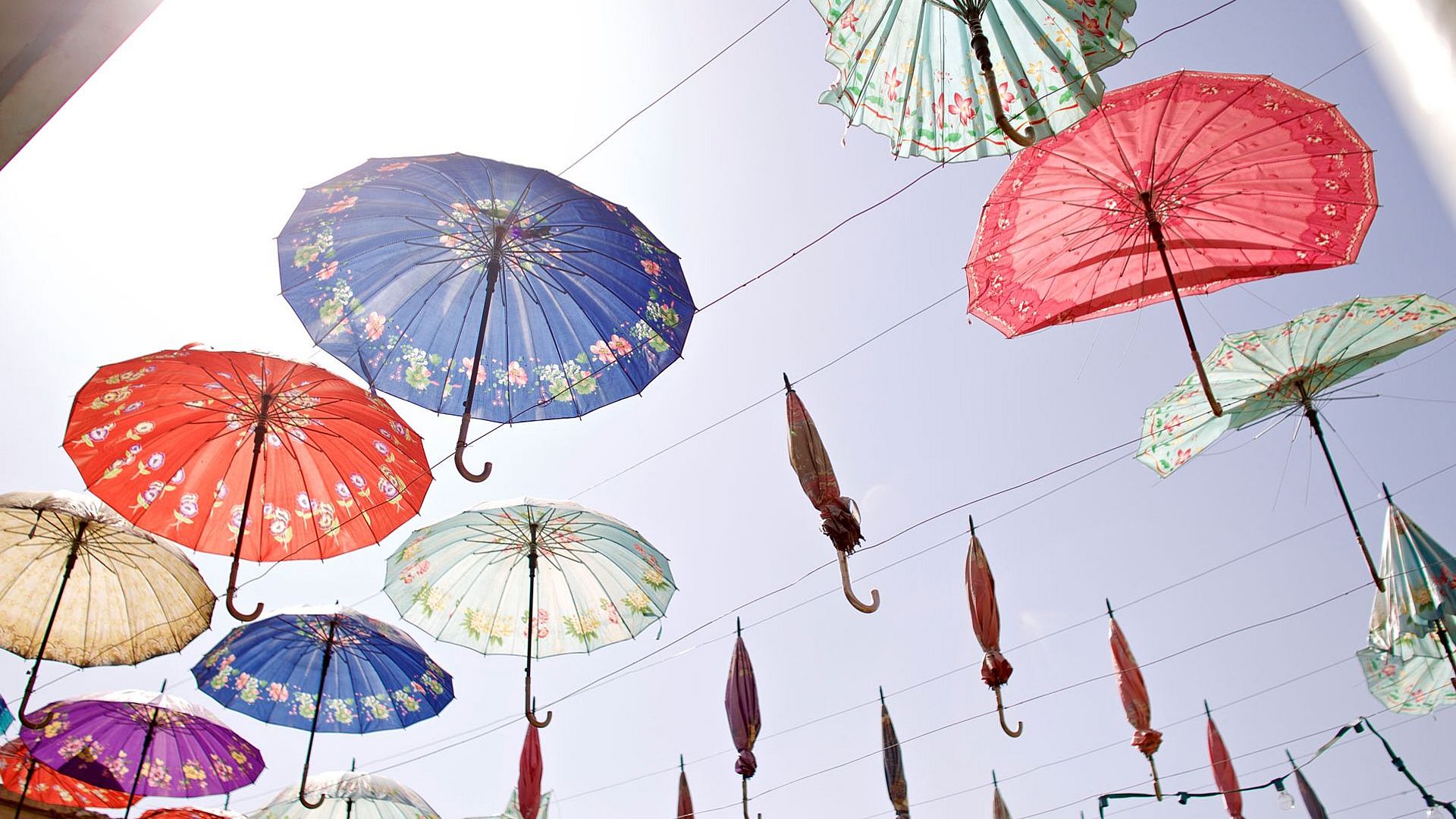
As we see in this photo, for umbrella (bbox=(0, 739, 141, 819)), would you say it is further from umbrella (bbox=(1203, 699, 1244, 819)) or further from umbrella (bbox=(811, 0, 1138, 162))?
umbrella (bbox=(1203, 699, 1244, 819))

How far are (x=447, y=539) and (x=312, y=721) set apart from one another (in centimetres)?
219

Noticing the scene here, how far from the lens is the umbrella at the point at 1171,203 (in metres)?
4.49

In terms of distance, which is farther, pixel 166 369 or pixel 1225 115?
pixel 166 369

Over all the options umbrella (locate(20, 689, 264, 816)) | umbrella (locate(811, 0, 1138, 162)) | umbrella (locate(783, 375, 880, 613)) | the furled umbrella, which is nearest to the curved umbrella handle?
umbrella (locate(783, 375, 880, 613))

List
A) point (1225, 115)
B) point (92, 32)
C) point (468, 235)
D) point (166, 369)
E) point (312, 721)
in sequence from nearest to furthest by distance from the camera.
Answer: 1. point (92, 32)
2. point (1225, 115)
3. point (468, 235)
4. point (166, 369)
5. point (312, 721)

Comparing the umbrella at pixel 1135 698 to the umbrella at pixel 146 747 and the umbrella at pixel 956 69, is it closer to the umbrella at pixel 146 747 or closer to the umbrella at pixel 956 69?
the umbrella at pixel 956 69

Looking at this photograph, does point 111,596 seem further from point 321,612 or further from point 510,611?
point 510,611

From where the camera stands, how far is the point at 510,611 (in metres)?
6.89

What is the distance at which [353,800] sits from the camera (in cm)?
835

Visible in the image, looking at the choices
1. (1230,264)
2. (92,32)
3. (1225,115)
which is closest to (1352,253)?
(1230,264)

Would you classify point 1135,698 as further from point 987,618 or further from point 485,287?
point 485,287

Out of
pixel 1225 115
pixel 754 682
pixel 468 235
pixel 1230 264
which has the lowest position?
pixel 754 682

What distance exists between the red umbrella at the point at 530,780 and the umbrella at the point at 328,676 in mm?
1640

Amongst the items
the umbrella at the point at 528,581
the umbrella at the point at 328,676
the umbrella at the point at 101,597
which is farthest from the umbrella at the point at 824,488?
the umbrella at the point at 101,597
